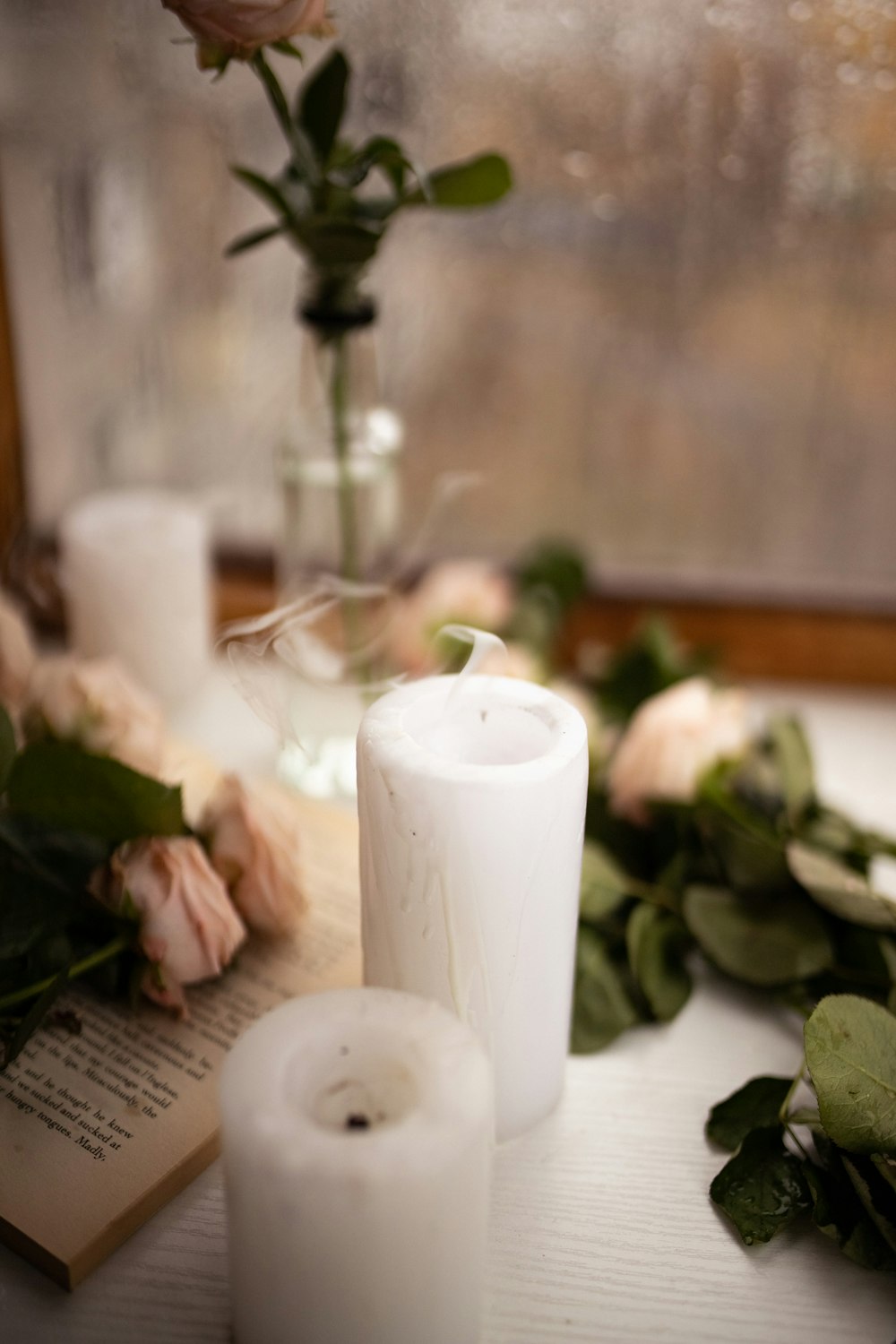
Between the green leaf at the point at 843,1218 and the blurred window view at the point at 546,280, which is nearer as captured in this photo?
the green leaf at the point at 843,1218

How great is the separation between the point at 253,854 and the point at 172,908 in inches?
1.4

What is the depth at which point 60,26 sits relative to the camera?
22.5 inches

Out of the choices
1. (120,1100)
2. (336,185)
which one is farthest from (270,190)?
(120,1100)

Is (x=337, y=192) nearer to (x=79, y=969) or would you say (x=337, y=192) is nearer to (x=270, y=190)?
(x=270, y=190)

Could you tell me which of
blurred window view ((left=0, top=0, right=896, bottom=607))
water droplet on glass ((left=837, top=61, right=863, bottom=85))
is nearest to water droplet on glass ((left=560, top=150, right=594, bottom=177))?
blurred window view ((left=0, top=0, right=896, bottom=607))

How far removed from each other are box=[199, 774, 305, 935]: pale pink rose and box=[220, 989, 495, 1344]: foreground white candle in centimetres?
11

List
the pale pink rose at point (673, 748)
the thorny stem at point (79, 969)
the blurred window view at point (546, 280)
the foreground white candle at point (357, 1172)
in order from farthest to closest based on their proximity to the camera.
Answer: the blurred window view at point (546, 280) < the pale pink rose at point (673, 748) < the thorny stem at point (79, 969) < the foreground white candle at point (357, 1172)

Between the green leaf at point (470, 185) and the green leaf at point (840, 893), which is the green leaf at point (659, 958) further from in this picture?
the green leaf at point (470, 185)

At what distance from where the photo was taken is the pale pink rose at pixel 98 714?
0.45 metres

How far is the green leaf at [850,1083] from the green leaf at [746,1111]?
1.6 inches

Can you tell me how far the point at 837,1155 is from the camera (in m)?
0.34

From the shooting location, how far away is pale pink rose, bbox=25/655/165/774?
447mm

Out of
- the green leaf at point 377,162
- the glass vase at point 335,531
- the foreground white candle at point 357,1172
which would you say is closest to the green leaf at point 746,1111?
the foreground white candle at point 357,1172

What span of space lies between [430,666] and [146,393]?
0.24 meters
